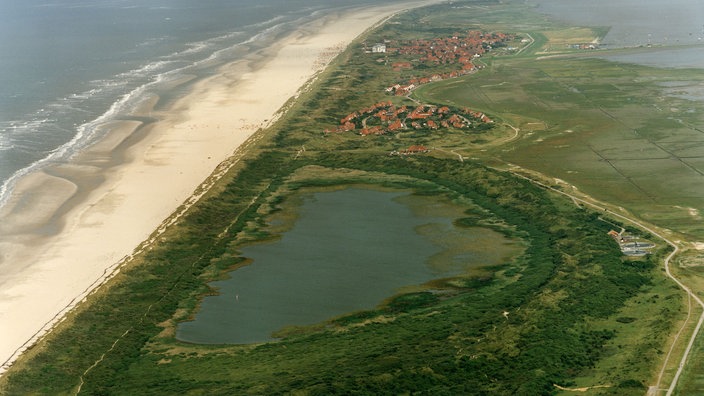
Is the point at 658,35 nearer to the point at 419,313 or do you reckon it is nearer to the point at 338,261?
the point at 338,261

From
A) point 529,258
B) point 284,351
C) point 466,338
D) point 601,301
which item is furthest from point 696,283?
point 284,351

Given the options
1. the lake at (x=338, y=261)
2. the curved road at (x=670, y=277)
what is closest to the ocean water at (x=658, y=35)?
the curved road at (x=670, y=277)

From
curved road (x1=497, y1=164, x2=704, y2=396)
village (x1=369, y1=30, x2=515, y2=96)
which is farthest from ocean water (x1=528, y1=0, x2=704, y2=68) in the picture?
curved road (x1=497, y1=164, x2=704, y2=396)

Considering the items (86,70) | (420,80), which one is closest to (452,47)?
(420,80)

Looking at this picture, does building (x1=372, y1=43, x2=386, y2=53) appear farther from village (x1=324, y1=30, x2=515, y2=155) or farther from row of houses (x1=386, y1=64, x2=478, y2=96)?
row of houses (x1=386, y1=64, x2=478, y2=96)

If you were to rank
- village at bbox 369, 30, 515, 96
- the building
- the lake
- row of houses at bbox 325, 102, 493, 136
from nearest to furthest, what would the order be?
the lake < row of houses at bbox 325, 102, 493, 136 < village at bbox 369, 30, 515, 96 < the building

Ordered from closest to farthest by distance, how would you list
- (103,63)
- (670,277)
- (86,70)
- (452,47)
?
(670,277)
(86,70)
(103,63)
(452,47)
